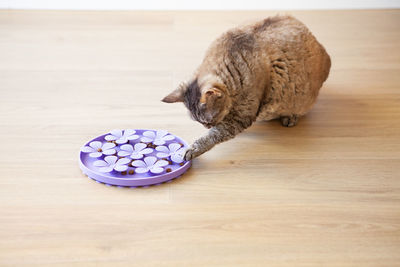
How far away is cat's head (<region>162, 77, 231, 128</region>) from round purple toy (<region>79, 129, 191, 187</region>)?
17 centimetres

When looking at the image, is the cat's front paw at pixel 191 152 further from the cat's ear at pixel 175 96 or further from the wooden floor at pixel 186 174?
the cat's ear at pixel 175 96

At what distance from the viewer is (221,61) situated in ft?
5.97

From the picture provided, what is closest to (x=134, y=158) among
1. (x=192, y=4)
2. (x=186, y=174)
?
(x=186, y=174)

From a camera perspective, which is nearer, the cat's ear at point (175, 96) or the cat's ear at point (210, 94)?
the cat's ear at point (210, 94)

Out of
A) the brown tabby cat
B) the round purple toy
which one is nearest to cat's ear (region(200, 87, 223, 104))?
the brown tabby cat

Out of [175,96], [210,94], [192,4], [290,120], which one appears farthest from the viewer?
[192,4]

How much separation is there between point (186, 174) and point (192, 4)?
2.00m

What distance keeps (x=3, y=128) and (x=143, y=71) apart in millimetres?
788

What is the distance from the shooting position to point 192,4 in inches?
137

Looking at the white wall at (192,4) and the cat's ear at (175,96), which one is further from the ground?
the cat's ear at (175,96)

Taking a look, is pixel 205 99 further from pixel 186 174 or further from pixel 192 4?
pixel 192 4

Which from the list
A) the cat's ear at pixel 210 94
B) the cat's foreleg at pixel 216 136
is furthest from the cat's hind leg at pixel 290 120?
the cat's ear at pixel 210 94

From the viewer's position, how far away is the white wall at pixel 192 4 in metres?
3.39

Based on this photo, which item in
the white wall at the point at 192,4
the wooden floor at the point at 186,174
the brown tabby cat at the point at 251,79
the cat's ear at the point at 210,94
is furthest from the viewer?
the white wall at the point at 192,4
